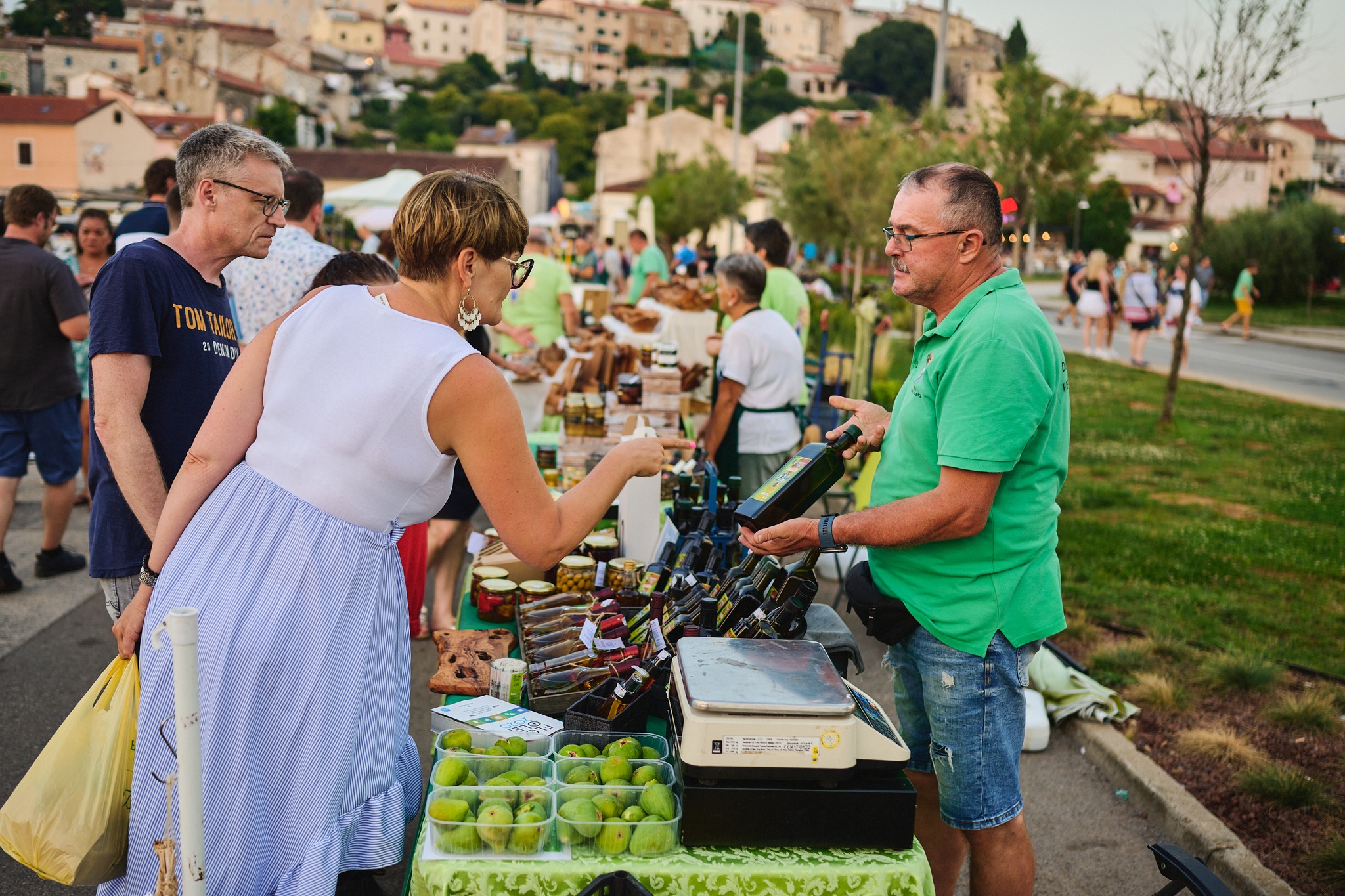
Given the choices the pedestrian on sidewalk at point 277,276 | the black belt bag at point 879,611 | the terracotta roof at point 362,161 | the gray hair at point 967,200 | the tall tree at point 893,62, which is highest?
the tall tree at point 893,62

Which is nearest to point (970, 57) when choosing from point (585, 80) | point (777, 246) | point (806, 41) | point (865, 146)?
point (806, 41)

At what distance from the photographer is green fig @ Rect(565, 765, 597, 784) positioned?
6.70 feet

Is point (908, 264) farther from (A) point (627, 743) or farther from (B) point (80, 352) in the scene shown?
(B) point (80, 352)

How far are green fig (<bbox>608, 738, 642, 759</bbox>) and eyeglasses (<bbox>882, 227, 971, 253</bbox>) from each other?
1309 mm

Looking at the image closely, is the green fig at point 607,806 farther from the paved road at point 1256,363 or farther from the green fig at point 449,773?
the paved road at point 1256,363

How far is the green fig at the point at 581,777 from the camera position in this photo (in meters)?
2.04

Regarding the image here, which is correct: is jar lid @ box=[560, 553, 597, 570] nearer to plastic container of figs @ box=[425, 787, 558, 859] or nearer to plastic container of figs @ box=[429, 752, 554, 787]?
plastic container of figs @ box=[429, 752, 554, 787]

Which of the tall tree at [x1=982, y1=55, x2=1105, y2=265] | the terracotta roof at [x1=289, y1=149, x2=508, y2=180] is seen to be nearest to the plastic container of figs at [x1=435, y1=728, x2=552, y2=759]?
the tall tree at [x1=982, y1=55, x2=1105, y2=265]

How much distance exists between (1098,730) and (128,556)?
3.90 metres

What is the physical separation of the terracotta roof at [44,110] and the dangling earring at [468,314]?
6487 centimetres

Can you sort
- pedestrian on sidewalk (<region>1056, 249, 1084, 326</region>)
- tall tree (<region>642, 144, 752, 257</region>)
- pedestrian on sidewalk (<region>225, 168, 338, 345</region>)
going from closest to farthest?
pedestrian on sidewalk (<region>225, 168, 338, 345</region>), pedestrian on sidewalk (<region>1056, 249, 1084, 326</region>), tall tree (<region>642, 144, 752, 257</region>)

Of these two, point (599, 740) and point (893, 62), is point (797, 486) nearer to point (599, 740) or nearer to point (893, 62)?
point (599, 740)

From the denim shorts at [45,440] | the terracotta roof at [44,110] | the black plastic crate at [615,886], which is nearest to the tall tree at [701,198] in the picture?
the denim shorts at [45,440]

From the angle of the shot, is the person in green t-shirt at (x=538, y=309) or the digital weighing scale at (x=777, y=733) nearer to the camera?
the digital weighing scale at (x=777, y=733)
